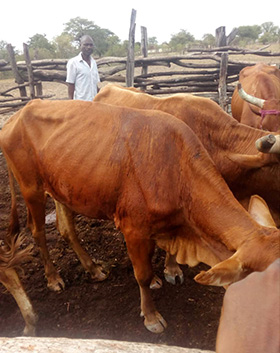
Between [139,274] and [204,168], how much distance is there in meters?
1.11

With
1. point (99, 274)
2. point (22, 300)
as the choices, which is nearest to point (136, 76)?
point (99, 274)

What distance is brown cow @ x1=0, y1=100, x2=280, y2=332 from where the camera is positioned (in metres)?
2.38

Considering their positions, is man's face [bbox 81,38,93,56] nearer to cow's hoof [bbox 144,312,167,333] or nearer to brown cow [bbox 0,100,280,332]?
brown cow [bbox 0,100,280,332]

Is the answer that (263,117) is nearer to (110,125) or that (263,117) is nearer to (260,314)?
(110,125)

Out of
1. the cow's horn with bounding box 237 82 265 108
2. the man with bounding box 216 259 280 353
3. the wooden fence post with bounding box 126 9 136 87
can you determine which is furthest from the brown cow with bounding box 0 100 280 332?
the wooden fence post with bounding box 126 9 136 87

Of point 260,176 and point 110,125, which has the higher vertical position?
point 110,125

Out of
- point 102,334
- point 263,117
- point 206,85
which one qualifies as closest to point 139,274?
point 102,334

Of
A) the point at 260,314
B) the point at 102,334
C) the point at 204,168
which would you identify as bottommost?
the point at 102,334

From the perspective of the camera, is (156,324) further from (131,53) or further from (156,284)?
(131,53)

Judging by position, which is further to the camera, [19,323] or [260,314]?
[19,323]

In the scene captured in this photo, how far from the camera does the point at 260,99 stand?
4105mm

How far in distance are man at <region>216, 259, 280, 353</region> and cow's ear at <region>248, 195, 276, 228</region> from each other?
4.70 feet

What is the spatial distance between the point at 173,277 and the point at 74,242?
3.74 ft

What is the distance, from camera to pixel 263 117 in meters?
4.20
